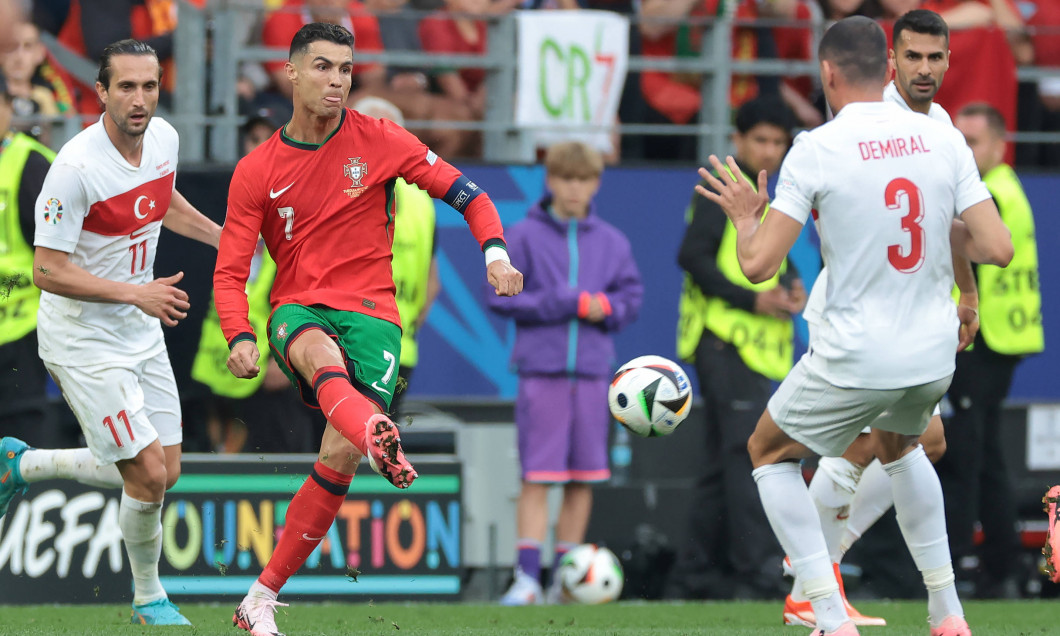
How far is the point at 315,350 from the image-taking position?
6.02 m

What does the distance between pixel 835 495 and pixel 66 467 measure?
354 centimetres

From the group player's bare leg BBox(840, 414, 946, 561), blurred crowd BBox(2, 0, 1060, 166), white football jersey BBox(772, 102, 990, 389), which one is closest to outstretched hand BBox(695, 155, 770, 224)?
white football jersey BBox(772, 102, 990, 389)

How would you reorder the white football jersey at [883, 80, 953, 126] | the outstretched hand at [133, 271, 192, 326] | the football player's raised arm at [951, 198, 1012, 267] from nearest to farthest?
the football player's raised arm at [951, 198, 1012, 267], the outstretched hand at [133, 271, 192, 326], the white football jersey at [883, 80, 953, 126]

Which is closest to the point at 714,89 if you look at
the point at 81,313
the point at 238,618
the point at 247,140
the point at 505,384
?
the point at 505,384

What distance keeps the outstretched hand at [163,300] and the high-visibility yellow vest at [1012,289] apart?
495 cm

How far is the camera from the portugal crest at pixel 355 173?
6.36m

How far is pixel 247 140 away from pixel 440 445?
2221mm

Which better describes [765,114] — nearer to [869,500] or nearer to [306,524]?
[869,500]

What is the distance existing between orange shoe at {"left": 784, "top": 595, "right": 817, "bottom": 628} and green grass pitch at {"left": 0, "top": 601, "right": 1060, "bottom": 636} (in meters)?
0.07

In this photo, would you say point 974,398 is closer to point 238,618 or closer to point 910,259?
point 910,259

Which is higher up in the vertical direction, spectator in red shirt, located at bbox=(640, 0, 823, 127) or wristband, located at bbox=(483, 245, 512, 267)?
spectator in red shirt, located at bbox=(640, 0, 823, 127)

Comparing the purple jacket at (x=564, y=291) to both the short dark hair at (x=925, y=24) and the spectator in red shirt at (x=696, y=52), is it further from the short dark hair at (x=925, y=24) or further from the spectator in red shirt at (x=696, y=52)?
the short dark hair at (x=925, y=24)

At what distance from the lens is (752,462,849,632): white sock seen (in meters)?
5.74

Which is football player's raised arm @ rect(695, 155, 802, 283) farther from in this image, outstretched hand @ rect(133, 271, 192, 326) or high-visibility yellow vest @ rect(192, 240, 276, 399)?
high-visibility yellow vest @ rect(192, 240, 276, 399)
